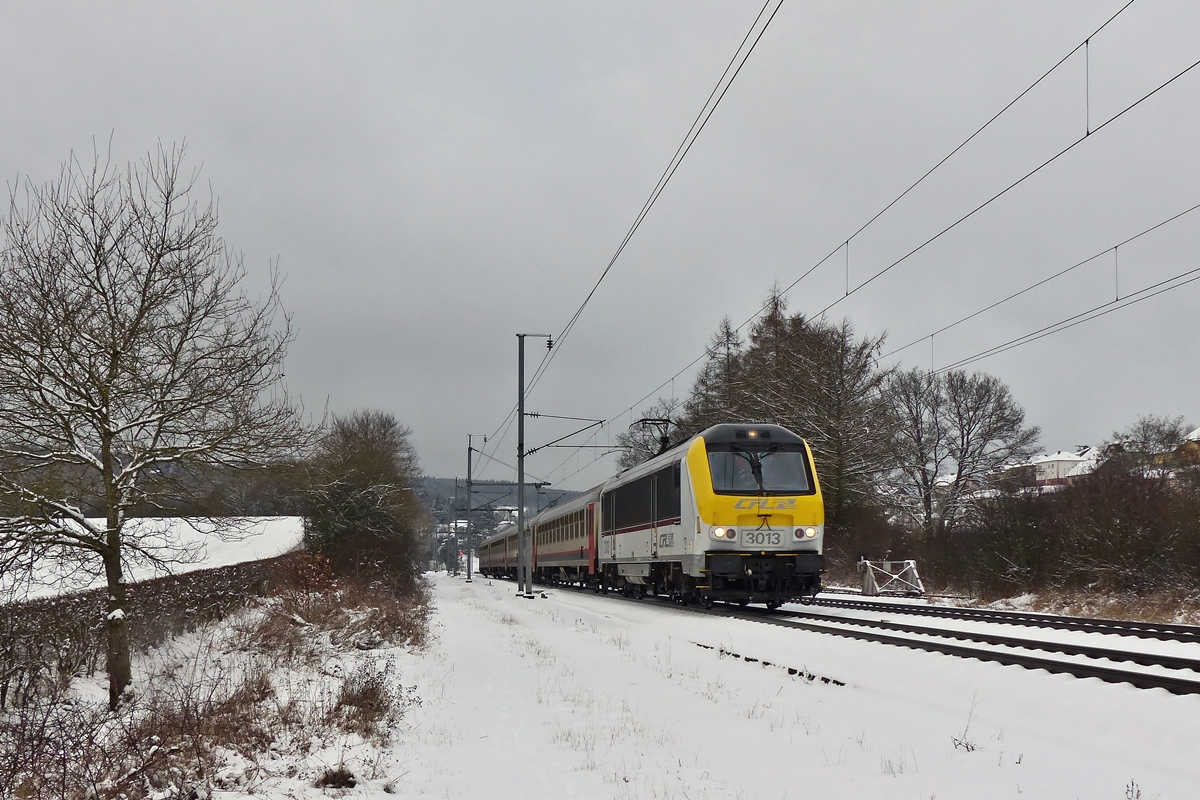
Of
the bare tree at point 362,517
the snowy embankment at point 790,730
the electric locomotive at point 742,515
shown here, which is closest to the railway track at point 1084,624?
the electric locomotive at point 742,515

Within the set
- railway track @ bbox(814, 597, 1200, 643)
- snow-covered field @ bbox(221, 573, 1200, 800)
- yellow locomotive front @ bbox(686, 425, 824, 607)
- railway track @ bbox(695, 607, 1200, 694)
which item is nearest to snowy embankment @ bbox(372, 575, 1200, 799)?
snow-covered field @ bbox(221, 573, 1200, 800)

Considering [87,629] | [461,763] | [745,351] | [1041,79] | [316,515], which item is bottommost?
[461,763]

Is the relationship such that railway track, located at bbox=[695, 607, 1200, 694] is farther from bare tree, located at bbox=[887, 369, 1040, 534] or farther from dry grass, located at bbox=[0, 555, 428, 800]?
bare tree, located at bbox=[887, 369, 1040, 534]

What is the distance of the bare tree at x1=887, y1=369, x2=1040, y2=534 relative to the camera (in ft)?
158

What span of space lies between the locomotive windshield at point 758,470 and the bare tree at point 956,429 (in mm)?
30694

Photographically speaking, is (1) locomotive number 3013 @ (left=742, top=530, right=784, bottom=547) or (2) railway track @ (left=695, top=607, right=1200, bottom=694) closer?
(2) railway track @ (left=695, top=607, right=1200, bottom=694)

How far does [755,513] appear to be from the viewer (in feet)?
59.4

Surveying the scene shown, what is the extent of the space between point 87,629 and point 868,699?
9028 millimetres

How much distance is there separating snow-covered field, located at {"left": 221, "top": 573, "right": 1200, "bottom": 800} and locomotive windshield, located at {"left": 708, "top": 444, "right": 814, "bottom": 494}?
5908mm

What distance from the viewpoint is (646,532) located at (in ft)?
74.1

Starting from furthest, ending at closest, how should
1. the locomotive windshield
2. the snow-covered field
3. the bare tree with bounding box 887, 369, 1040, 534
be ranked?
the bare tree with bounding box 887, 369, 1040, 534
the locomotive windshield
the snow-covered field

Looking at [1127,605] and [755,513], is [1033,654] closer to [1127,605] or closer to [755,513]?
[755,513]

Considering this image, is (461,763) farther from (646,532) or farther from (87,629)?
(646,532)

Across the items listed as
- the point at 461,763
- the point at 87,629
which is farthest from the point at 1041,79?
the point at 87,629
